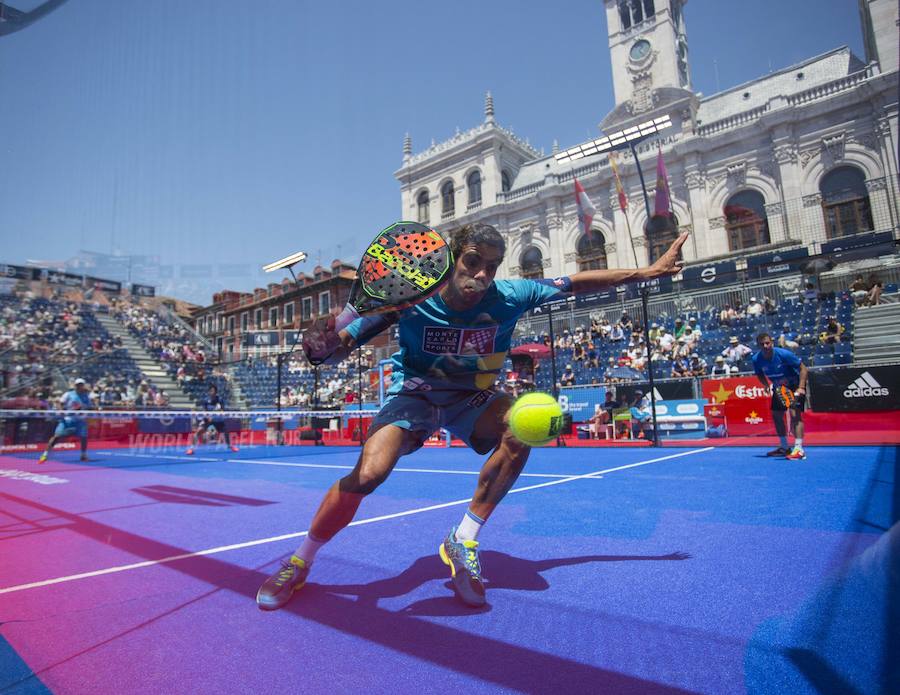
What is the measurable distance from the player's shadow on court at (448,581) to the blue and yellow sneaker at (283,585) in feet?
0.60

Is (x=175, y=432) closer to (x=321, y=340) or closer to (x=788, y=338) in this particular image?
(x=321, y=340)

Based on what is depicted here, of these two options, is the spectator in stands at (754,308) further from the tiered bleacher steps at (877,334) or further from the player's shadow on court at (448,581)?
the player's shadow on court at (448,581)

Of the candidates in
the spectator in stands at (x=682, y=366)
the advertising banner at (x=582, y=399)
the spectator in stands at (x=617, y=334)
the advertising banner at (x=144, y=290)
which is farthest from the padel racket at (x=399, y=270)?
the advertising banner at (x=144, y=290)

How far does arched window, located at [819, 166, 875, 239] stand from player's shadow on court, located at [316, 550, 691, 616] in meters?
29.2

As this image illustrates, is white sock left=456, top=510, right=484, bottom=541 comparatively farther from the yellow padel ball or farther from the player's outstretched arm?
the player's outstretched arm

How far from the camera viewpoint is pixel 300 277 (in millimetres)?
57562

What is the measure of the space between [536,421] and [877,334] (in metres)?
18.5

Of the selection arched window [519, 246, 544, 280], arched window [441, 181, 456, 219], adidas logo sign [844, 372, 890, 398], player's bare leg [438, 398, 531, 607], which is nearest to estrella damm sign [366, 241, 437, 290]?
player's bare leg [438, 398, 531, 607]

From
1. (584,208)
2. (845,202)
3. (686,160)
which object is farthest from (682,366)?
(686,160)

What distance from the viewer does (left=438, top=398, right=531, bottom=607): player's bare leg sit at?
8.71ft

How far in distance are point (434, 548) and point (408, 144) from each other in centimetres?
4926

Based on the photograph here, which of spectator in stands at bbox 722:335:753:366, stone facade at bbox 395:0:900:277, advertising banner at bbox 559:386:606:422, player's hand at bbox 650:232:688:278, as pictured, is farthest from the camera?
stone facade at bbox 395:0:900:277

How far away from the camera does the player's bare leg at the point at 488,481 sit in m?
2.65

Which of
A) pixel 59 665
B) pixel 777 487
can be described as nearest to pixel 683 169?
pixel 777 487
